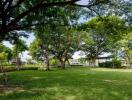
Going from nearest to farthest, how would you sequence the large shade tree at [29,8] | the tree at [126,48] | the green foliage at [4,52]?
the large shade tree at [29,8] < the green foliage at [4,52] < the tree at [126,48]

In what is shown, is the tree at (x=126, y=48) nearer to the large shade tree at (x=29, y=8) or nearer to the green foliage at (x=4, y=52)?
the green foliage at (x=4, y=52)

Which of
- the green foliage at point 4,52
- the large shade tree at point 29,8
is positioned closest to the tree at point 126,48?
the green foliage at point 4,52

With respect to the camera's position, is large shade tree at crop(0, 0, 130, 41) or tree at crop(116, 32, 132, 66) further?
tree at crop(116, 32, 132, 66)

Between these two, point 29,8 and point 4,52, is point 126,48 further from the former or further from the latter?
point 29,8

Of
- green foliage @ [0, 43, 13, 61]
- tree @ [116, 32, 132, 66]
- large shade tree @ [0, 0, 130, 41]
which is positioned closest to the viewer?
large shade tree @ [0, 0, 130, 41]

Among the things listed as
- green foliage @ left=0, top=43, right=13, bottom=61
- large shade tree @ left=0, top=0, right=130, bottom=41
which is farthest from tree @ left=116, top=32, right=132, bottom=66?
large shade tree @ left=0, top=0, right=130, bottom=41

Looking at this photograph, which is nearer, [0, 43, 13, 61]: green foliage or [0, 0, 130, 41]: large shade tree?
[0, 0, 130, 41]: large shade tree

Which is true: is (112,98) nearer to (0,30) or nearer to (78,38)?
(0,30)

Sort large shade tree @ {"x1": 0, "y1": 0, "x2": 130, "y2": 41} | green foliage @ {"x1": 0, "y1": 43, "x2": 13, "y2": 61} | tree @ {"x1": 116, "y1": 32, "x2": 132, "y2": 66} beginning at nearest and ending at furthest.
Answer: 1. large shade tree @ {"x1": 0, "y1": 0, "x2": 130, "y2": 41}
2. green foliage @ {"x1": 0, "y1": 43, "x2": 13, "y2": 61}
3. tree @ {"x1": 116, "y1": 32, "x2": 132, "y2": 66}

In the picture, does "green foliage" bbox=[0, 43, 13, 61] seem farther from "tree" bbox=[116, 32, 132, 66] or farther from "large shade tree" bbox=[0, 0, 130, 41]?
"large shade tree" bbox=[0, 0, 130, 41]

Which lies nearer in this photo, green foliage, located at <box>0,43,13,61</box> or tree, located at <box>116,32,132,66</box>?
green foliage, located at <box>0,43,13,61</box>

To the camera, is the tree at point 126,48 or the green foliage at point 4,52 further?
the tree at point 126,48

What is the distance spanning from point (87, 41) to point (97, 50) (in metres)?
6.49

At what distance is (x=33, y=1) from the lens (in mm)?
15078
